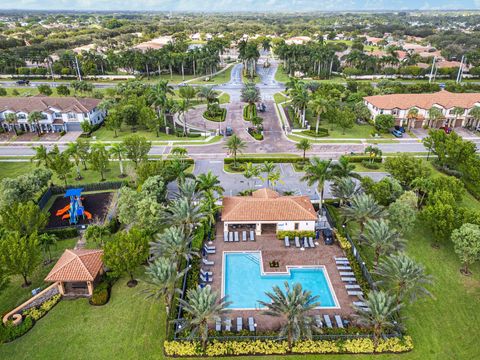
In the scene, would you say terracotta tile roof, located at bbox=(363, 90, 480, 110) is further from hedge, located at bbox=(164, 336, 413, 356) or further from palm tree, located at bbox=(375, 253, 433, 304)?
hedge, located at bbox=(164, 336, 413, 356)

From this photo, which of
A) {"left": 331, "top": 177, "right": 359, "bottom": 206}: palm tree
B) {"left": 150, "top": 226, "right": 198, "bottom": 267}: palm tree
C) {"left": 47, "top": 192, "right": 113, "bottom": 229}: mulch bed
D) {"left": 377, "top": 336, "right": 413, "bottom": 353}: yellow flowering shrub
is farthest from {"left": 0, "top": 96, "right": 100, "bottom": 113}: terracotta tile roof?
{"left": 377, "top": 336, "right": 413, "bottom": 353}: yellow flowering shrub

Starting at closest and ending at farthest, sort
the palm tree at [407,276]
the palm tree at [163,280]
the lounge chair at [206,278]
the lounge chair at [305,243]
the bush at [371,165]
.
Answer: the palm tree at [163,280] → the palm tree at [407,276] → the lounge chair at [206,278] → the lounge chair at [305,243] → the bush at [371,165]

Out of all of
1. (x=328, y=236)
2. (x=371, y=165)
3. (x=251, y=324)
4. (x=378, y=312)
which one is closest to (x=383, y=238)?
(x=328, y=236)

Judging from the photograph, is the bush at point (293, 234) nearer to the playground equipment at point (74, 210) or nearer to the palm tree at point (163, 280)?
the palm tree at point (163, 280)

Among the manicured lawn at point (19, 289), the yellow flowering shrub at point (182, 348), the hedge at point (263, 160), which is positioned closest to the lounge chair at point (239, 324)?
the yellow flowering shrub at point (182, 348)

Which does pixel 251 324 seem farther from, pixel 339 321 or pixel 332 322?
pixel 339 321

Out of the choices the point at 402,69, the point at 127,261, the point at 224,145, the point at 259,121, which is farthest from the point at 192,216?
the point at 402,69

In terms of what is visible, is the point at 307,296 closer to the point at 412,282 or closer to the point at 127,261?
the point at 412,282
